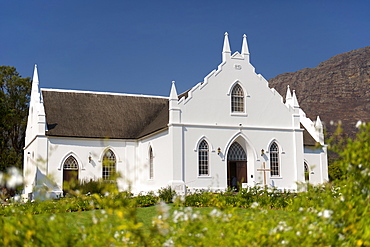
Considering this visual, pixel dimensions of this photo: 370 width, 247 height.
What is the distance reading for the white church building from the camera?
29.8 metres

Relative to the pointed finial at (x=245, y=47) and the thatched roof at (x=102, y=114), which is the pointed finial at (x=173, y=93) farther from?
the pointed finial at (x=245, y=47)

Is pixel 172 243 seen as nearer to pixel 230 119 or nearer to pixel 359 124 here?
pixel 359 124

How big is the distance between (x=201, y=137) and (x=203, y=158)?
4.68 feet

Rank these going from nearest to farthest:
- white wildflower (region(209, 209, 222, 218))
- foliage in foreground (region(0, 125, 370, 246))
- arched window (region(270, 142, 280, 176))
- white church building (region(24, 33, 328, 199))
A: foliage in foreground (region(0, 125, 370, 246)) → white wildflower (region(209, 209, 222, 218)) → white church building (region(24, 33, 328, 199)) → arched window (region(270, 142, 280, 176))

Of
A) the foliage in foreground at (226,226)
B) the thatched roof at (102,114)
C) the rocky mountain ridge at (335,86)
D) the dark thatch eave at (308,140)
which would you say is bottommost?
the foliage in foreground at (226,226)

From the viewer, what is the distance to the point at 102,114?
35969mm

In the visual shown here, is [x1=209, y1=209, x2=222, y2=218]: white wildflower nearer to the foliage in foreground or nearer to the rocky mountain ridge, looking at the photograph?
the foliage in foreground

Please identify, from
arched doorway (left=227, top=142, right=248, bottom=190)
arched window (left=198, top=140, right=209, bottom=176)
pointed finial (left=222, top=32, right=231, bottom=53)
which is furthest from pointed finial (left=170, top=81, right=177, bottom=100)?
arched doorway (left=227, top=142, right=248, bottom=190)

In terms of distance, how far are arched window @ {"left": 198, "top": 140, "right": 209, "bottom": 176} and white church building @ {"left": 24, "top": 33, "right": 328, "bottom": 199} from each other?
67 millimetres

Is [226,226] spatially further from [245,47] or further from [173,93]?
[245,47]

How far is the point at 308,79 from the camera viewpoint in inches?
5202

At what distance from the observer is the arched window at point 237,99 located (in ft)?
104

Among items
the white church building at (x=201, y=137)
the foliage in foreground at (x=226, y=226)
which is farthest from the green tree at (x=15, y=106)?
the foliage in foreground at (x=226, y=226)

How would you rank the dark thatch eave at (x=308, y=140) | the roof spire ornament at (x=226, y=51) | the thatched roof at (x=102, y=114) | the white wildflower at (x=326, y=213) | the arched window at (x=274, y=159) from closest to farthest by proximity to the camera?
the white wildflower at (x=326, y=213), the roof spire ornament at (x=226, y=51), the arched window at (x=274, y=159), the thatched roof at (x=102, y=114), the dark thatch eave at (x=308, y=140)
